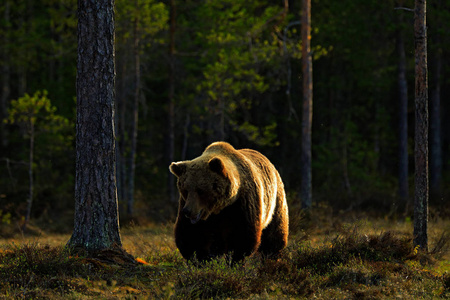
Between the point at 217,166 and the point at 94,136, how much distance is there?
→ 210cm

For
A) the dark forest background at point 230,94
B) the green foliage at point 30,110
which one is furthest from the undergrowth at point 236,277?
the green foliage at point 30,110

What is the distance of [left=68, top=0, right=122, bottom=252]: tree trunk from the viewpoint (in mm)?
7801

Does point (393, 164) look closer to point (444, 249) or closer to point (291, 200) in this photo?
point (291, 200)

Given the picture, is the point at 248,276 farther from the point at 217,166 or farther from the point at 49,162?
the point at 49,162

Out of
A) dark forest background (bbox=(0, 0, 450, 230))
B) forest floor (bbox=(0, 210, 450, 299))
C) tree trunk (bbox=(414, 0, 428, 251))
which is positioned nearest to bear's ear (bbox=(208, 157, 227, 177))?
forest floor (bbox=(0, 210, 450, 299))

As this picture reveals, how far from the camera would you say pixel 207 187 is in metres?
6.99

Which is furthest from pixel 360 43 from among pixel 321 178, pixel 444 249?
pixel 444 249

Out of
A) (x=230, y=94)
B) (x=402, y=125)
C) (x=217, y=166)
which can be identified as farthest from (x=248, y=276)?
(x=402, y=125)

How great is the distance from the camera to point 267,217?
27.5ft

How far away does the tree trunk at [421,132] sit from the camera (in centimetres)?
995

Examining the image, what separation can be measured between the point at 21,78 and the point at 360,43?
20.3 meters

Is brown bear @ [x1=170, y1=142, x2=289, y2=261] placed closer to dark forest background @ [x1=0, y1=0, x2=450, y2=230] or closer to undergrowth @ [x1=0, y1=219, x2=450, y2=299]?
undergrowth @ [x1=0, y1=219, x2=450, y2=299]

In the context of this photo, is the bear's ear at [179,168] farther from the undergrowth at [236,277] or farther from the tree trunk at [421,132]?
the tree trunk at [421,132]

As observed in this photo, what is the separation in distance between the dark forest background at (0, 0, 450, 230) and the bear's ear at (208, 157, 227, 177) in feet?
33.7
